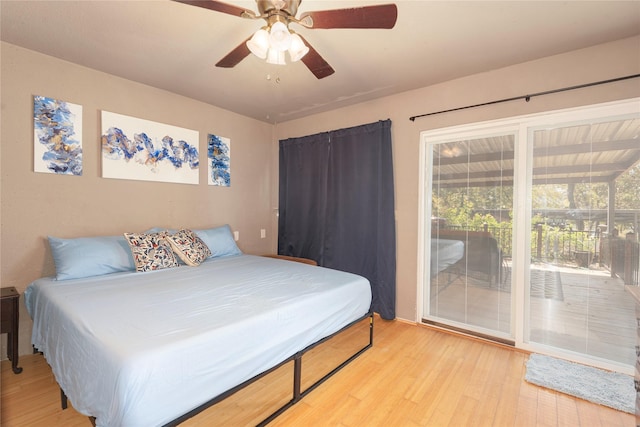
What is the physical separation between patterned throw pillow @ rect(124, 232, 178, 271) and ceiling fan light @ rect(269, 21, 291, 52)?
2043 millimetres

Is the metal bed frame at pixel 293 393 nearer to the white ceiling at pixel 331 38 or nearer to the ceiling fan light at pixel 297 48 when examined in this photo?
the ceiling fan light at pixel 297 48

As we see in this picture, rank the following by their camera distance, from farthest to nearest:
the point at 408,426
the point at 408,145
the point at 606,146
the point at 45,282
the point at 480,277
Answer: the point at 408,145
the point at 480,277
the point at 606,146
the point at 45,282
the point at 408,426

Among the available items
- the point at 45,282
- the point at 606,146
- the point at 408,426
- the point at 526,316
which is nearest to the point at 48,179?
the point at 45,282

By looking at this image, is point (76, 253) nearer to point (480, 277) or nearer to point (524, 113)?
point (480, 277)

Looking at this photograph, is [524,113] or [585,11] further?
[524,113]

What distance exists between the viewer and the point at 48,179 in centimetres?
246

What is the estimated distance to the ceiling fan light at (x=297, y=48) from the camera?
62.5 inches

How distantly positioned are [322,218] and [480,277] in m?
1.92

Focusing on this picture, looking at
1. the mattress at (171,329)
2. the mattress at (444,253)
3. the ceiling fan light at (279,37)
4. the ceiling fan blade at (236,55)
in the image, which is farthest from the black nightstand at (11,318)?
the mattress at (444,253)

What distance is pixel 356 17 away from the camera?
1475 millimetres

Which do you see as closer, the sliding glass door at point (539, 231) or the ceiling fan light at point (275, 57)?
the ceiling fan light at point (275, 57)

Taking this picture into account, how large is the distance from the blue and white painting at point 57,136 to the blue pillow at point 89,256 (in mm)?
634

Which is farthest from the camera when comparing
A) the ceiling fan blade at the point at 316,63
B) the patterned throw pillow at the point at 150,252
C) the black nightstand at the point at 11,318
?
the patterned throw pillow at the point at 150,252

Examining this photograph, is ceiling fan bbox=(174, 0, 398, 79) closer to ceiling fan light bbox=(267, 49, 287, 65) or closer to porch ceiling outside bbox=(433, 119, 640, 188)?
ceiling fan light bbox=(267, 49, 287, 65)
